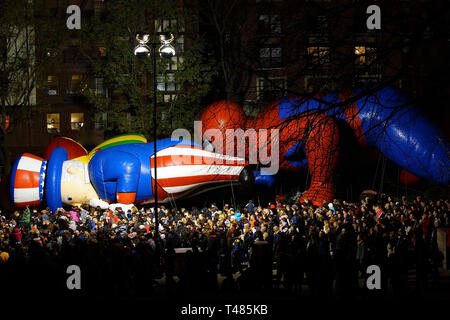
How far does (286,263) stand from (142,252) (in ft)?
10.2

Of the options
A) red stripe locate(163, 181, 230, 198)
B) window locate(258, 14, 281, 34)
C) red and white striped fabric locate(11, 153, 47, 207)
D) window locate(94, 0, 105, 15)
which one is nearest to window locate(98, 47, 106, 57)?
window locate(94, 0, 105, 15)

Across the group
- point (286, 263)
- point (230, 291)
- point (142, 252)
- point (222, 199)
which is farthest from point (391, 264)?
point (222, 199)

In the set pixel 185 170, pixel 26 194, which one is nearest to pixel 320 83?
pixel 185 170

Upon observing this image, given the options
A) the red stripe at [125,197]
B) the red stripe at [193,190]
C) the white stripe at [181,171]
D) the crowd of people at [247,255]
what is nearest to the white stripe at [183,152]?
the white stripe at [181,171]

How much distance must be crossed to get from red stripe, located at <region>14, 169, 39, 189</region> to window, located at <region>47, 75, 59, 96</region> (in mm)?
22361

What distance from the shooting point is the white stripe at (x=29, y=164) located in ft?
86.1

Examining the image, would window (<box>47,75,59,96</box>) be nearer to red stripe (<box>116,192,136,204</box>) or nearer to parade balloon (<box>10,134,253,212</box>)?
parade balloon (<box>10,134,253,212</box>)

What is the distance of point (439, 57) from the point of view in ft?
31.0

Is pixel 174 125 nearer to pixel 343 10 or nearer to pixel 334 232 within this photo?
pixel 334 232

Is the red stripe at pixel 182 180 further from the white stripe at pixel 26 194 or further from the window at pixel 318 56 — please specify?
the window at pixel 318 56

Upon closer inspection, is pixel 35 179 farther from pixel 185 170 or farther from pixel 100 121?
pixel 100 121

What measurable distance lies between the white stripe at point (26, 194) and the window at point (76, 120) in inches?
839

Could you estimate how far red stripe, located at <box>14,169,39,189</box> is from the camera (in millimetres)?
26109

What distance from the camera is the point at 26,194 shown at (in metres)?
26.1
